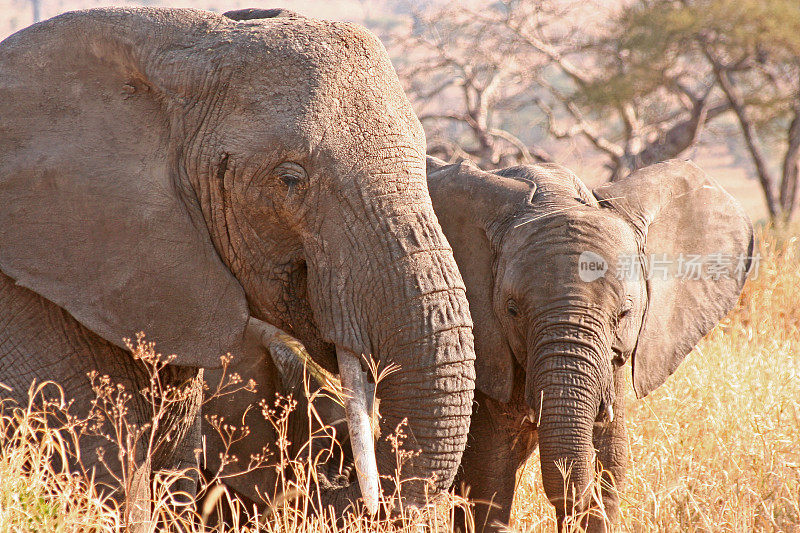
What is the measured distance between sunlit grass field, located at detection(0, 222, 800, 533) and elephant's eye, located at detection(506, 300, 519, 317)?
31.2 inches

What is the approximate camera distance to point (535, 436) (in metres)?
4.08

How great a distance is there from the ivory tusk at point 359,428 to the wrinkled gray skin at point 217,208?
0.06 metres

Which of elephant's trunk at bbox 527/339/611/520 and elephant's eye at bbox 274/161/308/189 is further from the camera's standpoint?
elephant's trunk at bbox 527/339/611/520

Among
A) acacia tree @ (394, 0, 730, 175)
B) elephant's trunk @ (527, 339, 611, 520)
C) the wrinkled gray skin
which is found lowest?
acacia tree @ (394, 0, 730, 175)

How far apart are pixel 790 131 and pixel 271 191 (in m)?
11.5

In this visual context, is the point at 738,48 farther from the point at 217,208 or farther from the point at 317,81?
the point at 217,208

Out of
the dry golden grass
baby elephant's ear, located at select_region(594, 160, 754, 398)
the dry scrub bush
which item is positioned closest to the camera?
the dry scrub bush

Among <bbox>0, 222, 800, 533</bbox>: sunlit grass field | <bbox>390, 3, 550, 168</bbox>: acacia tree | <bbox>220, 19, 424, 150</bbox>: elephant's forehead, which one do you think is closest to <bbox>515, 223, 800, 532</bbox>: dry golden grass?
<bbox>0, 222, 800, 533</bbox>: sunlit grass field

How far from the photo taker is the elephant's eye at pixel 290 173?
278 cm

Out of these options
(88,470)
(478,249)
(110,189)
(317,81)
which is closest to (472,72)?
(478,249)

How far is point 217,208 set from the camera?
290cm

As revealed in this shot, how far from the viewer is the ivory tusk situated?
9.02 ft

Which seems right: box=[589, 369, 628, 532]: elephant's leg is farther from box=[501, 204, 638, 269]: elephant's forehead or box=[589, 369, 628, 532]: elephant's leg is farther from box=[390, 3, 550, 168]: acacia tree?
box=[390, 3, 550, 168]: acacia tree

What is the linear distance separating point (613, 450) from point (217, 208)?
1.95 meters
